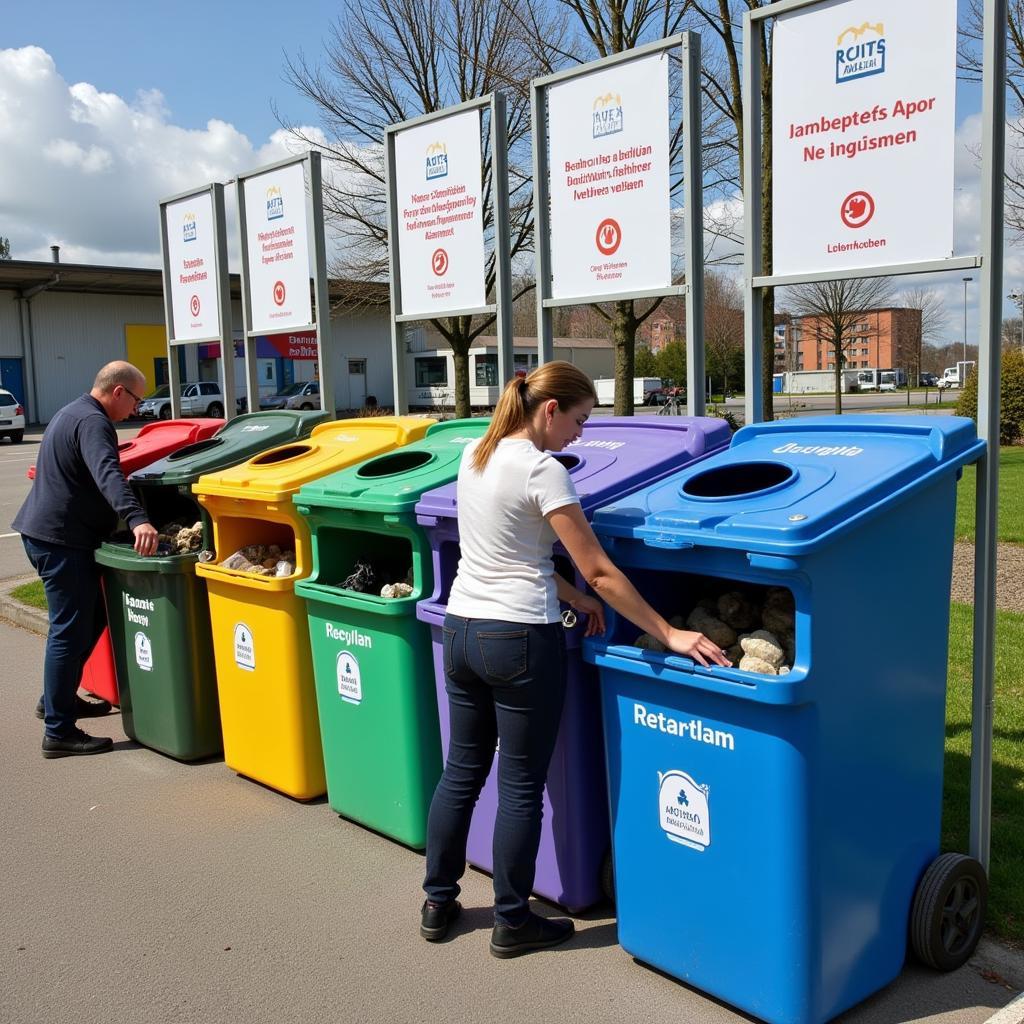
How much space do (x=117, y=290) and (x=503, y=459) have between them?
38883 mm

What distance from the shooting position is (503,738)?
2.95m

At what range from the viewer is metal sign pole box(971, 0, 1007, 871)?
9.91 ft

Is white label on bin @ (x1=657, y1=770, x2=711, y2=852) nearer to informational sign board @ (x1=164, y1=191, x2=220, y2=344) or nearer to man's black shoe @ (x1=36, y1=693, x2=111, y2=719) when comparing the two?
man's black shoe @ (x1=36, y1=693, x2=111, y2=719)

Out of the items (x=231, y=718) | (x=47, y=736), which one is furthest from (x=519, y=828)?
(x=47, y=736)

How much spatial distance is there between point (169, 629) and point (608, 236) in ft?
8.52

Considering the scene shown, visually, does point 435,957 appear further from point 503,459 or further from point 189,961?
point 503,459

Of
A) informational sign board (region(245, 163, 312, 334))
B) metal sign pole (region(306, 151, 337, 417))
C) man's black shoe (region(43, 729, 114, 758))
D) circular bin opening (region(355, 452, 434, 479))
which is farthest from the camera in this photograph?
informational sign board (region(245, 163, 312, 334))

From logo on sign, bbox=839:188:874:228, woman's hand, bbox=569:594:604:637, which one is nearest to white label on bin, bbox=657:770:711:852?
woman's hand, bbox=569:594:604:637

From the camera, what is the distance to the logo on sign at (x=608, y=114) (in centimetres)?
442

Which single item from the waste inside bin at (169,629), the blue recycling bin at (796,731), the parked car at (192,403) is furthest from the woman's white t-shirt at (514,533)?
the parked car at (192,403)

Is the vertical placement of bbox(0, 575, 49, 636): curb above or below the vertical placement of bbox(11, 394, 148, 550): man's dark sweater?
below

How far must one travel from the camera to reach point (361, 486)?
3.85m

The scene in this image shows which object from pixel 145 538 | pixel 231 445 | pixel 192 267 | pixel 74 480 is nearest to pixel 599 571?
pixel 145 538

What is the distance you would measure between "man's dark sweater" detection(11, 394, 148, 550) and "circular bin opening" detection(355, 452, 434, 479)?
→ 126cm
